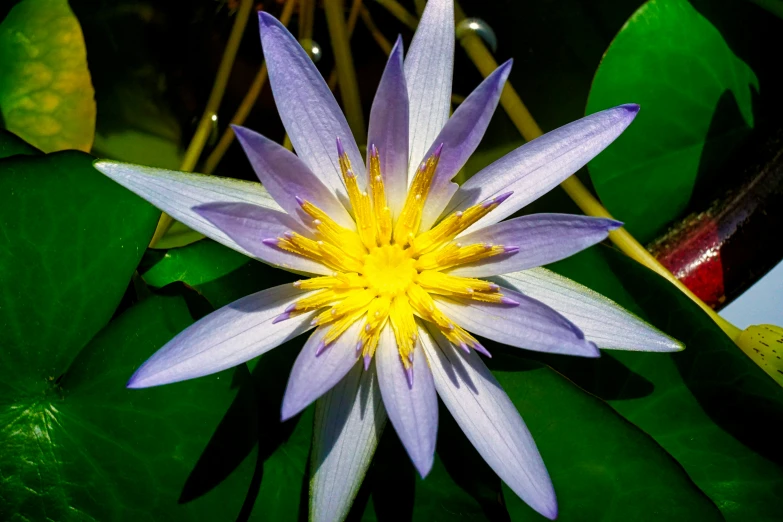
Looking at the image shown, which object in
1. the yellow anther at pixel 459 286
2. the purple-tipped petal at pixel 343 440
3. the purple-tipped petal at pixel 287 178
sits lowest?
the purple-tipped petal at pixel 343 440

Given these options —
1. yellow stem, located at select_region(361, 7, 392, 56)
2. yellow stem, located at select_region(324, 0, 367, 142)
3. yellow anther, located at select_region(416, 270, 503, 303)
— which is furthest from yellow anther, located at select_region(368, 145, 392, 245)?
yellow stem, located at select_region(361, 7, 392, 56)

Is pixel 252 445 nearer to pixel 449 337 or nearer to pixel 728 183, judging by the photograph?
pixel 449 337

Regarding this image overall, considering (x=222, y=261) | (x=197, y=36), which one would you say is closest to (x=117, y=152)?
(x=197, y=36)

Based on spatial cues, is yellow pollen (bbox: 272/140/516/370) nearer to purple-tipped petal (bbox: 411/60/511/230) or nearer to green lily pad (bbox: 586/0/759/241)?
purple-tipped petal (bbox: 411/60/511/230)

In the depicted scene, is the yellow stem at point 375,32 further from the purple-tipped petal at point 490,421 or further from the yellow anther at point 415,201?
the purple-tipped petal at point 490,421

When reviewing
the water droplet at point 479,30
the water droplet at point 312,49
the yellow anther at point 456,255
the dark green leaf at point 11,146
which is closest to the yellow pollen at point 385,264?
the yellow anther at point 456,255

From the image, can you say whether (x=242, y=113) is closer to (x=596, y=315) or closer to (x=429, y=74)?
(x=429, y=74)
